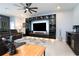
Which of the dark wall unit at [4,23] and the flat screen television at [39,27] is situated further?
the flat screen television at [39,27]

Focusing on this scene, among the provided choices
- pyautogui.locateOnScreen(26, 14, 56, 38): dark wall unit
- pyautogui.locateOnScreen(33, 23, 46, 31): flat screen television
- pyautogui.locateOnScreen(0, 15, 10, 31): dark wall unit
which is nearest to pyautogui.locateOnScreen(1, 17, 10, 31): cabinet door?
pyautogui.locateOnScreen(0, 15, 10, 31): dark wall unit

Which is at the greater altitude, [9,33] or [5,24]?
[5,24]

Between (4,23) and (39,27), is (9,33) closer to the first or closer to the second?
(4,23)

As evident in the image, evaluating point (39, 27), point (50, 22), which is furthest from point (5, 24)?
point (50, 22)

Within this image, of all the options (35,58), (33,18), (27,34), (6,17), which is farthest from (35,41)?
(35,58)

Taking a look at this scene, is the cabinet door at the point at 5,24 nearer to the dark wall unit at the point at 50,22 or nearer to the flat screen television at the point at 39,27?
the dark wall unit at the point at 50,22

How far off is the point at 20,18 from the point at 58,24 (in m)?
1.12

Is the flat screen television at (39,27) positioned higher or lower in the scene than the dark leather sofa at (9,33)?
higher

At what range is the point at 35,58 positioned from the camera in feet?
3.91

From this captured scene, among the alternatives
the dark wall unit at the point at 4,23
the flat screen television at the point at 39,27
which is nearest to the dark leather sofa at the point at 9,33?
the dark wall unit at the point at 4,23

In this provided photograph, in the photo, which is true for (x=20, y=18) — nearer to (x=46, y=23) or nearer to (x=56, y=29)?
(x=46, y=23)

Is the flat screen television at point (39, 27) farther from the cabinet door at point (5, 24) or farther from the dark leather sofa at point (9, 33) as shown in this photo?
the cabinet door at point (5, 24)

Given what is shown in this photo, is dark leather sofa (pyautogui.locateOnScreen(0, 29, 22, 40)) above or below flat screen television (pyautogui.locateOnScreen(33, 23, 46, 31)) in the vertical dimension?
below

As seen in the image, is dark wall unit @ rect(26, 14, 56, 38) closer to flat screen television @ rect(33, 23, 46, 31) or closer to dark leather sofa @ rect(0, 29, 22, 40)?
flat screen television @ rect(33, 23, 46, 31)
